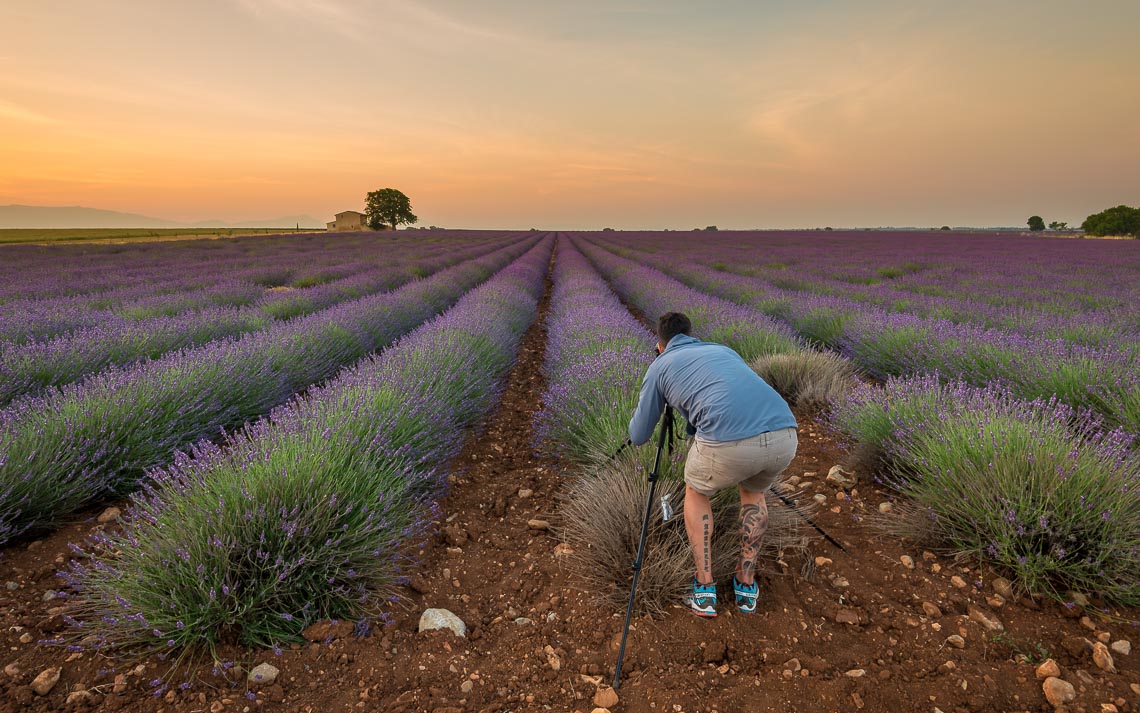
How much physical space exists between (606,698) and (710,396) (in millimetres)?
1201

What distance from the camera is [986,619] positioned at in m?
2.05

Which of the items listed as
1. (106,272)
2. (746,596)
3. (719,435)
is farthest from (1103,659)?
(106,272)

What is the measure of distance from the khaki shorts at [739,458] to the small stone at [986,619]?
1032mm

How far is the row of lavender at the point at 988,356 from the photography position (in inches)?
141

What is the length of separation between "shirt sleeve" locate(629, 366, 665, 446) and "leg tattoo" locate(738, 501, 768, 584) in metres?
0.58

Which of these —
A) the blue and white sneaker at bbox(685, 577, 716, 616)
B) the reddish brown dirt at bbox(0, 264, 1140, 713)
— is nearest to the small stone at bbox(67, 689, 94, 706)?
the reddish brown dirt at bbox(0, 264, 1140, 713)

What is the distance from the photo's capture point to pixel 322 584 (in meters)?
2.11

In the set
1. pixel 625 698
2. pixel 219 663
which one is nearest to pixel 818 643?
pixel 625 698

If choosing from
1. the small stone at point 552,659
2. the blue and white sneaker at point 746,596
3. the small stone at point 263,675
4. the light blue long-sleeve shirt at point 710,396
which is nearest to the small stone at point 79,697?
the small stone at point 263,675

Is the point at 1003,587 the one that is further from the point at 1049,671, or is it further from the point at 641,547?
the point at 641,547

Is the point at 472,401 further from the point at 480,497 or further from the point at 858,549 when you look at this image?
the point at 858,549

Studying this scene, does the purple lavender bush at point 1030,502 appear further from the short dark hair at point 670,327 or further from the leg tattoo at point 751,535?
the short dark hair at point 670,327

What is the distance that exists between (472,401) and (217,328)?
4.23m

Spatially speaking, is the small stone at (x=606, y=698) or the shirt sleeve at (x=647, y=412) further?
the shirt sleeve at (x=647, y=412)
